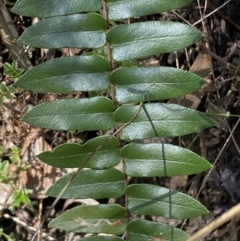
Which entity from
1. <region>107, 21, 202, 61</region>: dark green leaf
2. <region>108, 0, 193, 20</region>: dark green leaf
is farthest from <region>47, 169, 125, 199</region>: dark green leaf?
<region>108, 0, 193, 20</region>: dark green leaf

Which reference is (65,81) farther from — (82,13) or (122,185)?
(122,185)

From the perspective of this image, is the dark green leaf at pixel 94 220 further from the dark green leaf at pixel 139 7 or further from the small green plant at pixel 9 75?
the dark green leaf at pixel 139 7

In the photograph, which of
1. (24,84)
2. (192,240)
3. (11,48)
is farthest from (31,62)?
(192,240)

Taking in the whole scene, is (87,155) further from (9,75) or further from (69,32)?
(9,75)

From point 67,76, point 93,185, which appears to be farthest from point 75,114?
point 93,185

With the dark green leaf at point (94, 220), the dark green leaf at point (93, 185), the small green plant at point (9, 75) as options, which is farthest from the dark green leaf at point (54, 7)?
the dark green leaf at point (94, 220)

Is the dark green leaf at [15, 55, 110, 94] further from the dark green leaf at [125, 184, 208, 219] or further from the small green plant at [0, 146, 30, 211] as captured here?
the small green plant at [0, 146, 30, 211]
